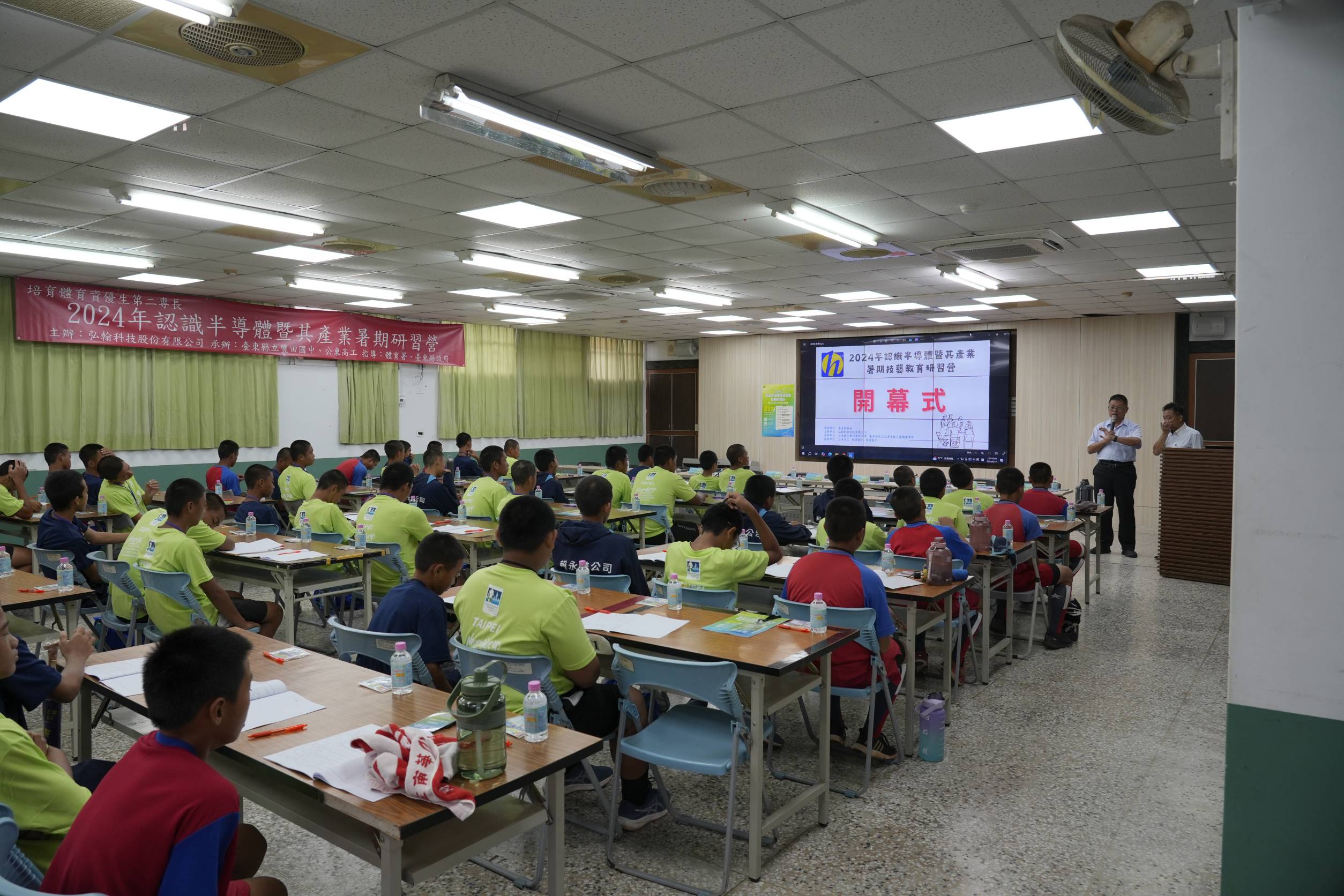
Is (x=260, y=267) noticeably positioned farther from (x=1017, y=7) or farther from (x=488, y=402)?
(x=1017, y=7)

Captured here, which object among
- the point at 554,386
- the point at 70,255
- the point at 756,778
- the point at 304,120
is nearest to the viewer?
the point at 756,778

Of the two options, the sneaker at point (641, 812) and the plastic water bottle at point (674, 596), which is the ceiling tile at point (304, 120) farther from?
the sneaker at point (641, 812)

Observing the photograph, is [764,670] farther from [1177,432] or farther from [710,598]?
[1177,432]

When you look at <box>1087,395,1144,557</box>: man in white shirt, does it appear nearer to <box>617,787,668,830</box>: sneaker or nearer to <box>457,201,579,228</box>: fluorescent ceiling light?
<box>457,201,579,228</box>: fluorescent ceiling light

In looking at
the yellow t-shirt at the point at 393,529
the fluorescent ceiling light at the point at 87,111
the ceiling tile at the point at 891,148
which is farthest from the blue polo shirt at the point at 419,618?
the ceiling tile at the point at 891,148

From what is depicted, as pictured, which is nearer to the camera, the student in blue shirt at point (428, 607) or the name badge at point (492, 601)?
the name badge at point (492, 601)

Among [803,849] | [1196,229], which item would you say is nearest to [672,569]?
[803,849]

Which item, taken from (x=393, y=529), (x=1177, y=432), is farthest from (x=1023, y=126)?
(x=1177, y=432)

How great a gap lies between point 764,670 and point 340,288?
25.7ft

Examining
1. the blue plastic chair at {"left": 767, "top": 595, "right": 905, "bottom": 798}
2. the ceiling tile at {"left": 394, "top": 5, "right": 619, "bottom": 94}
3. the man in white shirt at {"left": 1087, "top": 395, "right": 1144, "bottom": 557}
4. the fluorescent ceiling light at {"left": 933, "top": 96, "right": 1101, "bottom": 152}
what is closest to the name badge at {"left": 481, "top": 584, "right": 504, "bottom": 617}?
the blue plastic chair at {"left": 767, "top": 595, "right": 905, "bottom": 798}

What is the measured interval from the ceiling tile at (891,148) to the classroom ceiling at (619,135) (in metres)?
0.02

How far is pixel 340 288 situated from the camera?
9.01 metres

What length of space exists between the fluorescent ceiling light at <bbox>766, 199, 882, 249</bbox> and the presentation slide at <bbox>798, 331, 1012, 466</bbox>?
6277 mm

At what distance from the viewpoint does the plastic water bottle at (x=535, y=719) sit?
2.10m
